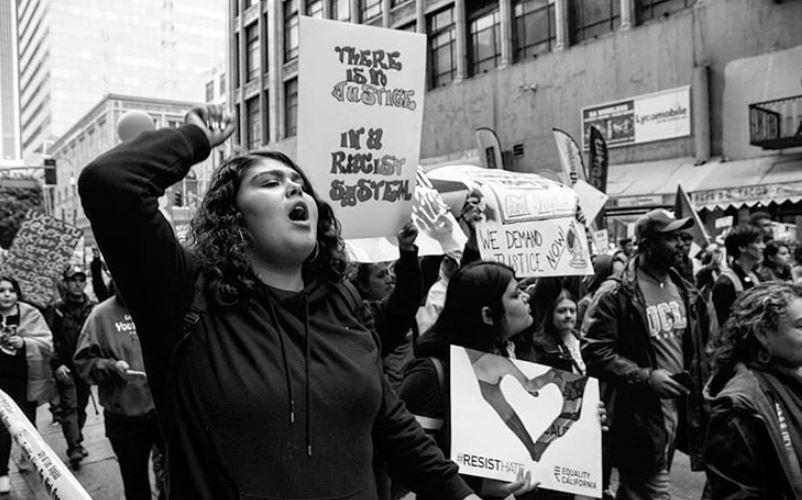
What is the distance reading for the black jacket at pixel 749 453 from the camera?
2.14 meters

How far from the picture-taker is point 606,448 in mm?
3895

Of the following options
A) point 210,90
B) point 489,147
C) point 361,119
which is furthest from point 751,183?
point 210,90

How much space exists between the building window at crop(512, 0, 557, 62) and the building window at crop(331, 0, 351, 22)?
33.8ft

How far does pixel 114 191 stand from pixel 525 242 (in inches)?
122

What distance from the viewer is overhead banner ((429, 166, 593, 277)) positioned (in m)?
4.16

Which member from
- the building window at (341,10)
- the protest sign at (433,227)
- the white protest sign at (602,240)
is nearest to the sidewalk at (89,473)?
the protest sign at (433,227)

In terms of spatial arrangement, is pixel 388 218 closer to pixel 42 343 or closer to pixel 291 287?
pixel 291 287

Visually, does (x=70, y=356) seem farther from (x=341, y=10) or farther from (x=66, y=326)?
(x=341, y=10)

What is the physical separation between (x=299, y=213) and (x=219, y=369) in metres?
0.47

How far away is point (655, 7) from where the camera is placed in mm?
19438

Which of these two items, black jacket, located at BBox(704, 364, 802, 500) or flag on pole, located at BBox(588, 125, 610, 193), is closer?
black jacket, located at BBox(704, 364, 802, 500)

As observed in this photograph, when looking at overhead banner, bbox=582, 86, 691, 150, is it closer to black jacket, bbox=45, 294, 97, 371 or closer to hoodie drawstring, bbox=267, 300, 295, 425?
black jacket, bbox=45, 294, 97, 371

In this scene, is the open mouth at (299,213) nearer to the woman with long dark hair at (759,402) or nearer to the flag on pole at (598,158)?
the woman with long dark hair at (759,402)

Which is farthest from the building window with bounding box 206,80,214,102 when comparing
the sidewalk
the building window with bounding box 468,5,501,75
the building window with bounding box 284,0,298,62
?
the sidewalk
